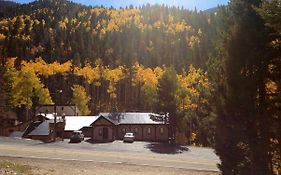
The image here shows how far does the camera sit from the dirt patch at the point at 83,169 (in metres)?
28.8

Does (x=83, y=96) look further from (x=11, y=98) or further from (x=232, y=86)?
(x=232, y=86)

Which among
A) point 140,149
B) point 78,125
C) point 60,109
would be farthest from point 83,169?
point 60,109

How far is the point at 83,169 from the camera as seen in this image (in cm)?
3105

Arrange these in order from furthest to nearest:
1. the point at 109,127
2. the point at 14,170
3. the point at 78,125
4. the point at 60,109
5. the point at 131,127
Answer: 1. the point at 60,109
2. the point at 78,125
3. the point at 131,127
4. the point at 109,127
5. the point at 14,170

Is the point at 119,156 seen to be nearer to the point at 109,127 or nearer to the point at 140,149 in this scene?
the point at 140,149

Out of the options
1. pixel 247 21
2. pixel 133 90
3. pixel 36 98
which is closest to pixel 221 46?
pixel 247 21

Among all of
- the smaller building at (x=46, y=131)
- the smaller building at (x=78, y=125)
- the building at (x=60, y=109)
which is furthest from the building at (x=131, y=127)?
the building at (x=60, y=109)

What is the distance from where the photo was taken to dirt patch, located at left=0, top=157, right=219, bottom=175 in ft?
94.3

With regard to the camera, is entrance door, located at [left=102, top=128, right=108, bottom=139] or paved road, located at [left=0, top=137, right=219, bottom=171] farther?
entrance door, located at [left=102, top=128, right=108, bottom=139]

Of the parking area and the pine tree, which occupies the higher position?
the pine tree

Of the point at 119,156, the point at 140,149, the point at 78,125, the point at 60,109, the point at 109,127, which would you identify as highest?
the point at 60,109

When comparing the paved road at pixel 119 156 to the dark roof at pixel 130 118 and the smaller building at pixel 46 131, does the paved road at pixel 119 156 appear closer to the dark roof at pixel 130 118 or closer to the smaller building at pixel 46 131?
the dark roof at pixel 130 118

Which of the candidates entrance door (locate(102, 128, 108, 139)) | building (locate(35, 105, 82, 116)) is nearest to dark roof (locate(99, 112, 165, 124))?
entrance door (locate(102, 128, 108, 139))

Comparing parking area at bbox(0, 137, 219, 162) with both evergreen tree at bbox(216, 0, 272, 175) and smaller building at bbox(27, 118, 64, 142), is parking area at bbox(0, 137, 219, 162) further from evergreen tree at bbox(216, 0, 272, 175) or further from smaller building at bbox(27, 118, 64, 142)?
evergreen tree at bbox(216, 0, 272, 175)
